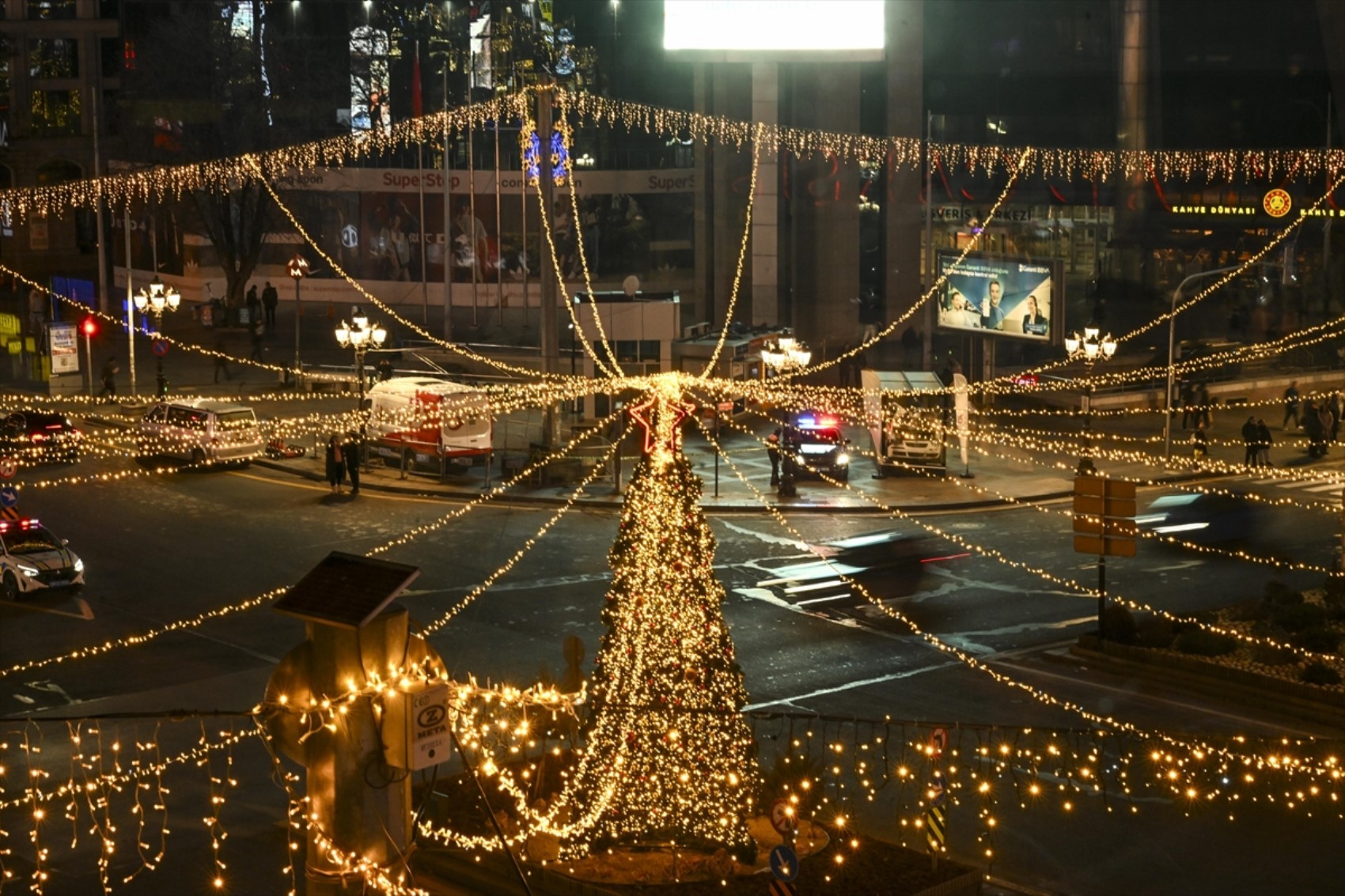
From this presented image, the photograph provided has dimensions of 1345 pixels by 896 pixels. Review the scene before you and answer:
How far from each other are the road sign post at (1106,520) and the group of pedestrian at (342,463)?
1735cm

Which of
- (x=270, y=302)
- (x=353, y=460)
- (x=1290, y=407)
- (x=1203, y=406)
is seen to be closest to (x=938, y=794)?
(x=353, y=460)

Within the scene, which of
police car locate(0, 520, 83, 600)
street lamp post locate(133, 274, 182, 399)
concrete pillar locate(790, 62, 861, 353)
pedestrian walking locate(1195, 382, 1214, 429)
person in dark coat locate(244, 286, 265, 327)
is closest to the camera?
police car locate(0, 520, 83, 600)

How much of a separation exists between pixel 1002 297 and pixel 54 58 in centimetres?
5474

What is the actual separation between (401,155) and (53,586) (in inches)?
1574

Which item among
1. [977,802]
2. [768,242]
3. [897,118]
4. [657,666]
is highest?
[897,118]

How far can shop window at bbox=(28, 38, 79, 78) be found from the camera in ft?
275

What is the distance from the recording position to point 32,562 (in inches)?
1130

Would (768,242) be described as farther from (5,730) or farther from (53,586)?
(5,730)

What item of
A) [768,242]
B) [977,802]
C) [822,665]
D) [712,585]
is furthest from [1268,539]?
[768,242]

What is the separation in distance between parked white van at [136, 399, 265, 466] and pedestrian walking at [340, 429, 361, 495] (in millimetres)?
3725

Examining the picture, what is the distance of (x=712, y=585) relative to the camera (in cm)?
1510

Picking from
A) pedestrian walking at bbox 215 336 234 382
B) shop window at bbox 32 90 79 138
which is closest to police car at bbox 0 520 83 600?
pedestrian walking at bbox 215 336 234 382

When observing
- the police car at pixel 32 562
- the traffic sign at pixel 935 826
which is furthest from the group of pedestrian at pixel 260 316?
the traffic sign at pixel 935 826

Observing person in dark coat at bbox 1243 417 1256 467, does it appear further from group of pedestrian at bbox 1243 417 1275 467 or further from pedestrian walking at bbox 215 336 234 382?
pedestrian walking at bbox 215 336 234 382
